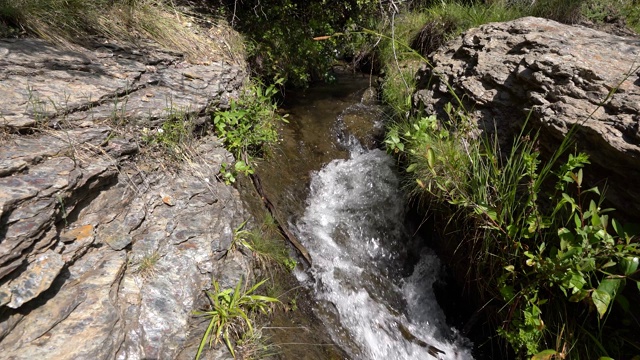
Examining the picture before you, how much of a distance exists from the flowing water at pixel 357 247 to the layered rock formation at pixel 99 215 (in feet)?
2.54

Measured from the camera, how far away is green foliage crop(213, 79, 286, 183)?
3404mm

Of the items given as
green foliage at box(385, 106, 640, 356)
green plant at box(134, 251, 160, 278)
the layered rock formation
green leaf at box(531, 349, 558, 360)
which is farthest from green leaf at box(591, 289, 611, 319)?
green plant at box(134, 251, 160, 278)

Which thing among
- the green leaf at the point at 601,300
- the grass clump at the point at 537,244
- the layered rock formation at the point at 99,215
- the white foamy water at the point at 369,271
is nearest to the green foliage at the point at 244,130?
the layered rock formation at the point at 99,215

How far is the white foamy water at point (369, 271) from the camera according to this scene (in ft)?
10.2

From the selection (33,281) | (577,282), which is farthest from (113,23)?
(577,282)

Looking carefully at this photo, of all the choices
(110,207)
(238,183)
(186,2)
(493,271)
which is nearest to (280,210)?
(238,183)

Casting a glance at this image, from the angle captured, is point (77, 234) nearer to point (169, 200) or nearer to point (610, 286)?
point (169, 200)

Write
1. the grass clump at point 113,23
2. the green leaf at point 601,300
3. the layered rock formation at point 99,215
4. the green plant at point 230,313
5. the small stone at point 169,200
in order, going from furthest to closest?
the grass clump at point 113,23 < the small stone at point 169,200 < the green leaf at point 601,300 < the green plant at point 230,313 < the layered rock formation at point 99,215

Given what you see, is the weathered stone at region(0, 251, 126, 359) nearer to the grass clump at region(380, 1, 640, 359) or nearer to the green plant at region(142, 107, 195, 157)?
the green plant at region(142, 107, 195, 157)

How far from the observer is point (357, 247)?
12.2 feet

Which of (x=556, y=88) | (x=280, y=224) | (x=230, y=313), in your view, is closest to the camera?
(x=230, y=313)

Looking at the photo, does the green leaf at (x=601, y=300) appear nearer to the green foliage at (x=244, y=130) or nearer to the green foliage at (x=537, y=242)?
the green foliage at (x=537, y=242)

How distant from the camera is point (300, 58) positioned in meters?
5.07

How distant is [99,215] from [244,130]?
1.52 metres
